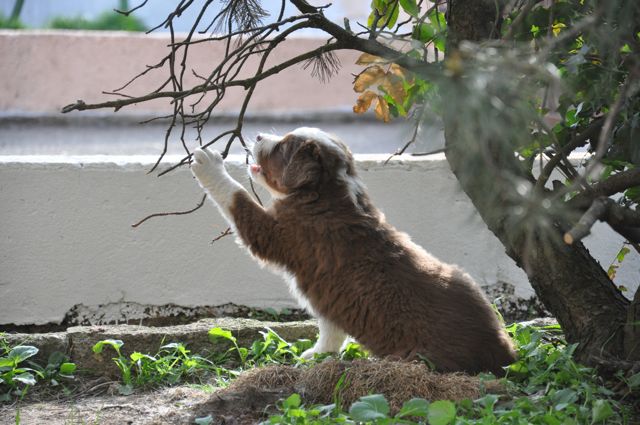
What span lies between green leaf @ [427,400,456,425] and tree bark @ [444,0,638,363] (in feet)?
2.78

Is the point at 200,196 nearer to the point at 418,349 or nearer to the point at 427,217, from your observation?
the point at 427,217

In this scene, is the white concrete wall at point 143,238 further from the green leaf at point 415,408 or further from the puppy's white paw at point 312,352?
the green leaf at point 415,408

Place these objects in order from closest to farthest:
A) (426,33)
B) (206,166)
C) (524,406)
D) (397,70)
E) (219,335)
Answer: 1. (524,406)
2. (426,33)
3. (397,70)
4. (206,166)
5. (219,335)

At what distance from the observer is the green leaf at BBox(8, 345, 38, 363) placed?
13.6 feet

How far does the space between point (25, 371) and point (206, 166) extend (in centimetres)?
135

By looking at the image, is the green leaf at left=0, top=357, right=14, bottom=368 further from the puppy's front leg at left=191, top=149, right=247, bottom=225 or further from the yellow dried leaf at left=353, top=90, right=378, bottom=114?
the yellow dried leaf at left=353, top=90, right=378, bottom=114

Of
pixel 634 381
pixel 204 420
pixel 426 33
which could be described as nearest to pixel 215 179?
pixel 426 33

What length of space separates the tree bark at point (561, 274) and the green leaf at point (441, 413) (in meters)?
0.85

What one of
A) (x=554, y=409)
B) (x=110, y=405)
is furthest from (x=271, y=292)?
(x=554, y=409)

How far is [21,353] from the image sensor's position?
419 centimetres

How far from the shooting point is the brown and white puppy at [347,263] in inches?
151

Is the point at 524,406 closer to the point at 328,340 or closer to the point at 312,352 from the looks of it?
the point at 328,340

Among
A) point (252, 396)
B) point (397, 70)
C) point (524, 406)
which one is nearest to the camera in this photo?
point (524, 406)

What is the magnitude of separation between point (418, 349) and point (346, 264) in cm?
52
